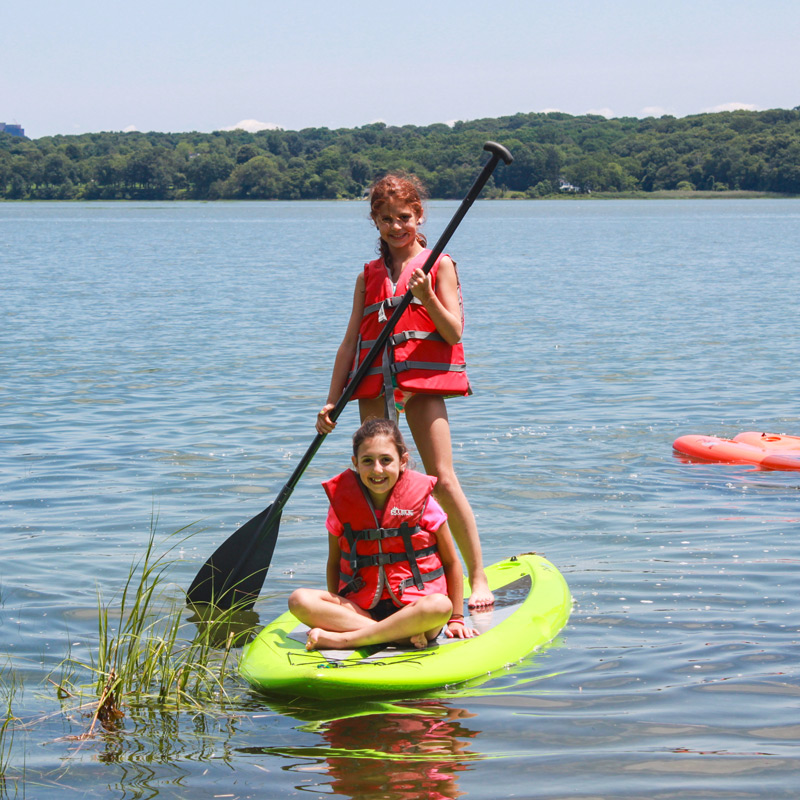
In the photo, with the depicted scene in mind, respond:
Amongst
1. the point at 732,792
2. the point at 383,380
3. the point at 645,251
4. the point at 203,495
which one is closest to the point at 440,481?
the point at 383,380

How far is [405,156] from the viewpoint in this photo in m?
110

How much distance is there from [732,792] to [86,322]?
55.6ft

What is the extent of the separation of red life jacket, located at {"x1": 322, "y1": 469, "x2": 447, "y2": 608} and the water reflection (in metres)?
0.51

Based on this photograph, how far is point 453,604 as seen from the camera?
4.62 meters

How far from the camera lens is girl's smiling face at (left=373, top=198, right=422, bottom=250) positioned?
4859mm

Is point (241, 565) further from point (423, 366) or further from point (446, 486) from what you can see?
point (423, 366)

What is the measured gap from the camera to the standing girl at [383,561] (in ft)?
14.5

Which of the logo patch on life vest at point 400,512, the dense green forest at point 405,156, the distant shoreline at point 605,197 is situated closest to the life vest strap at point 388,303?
the logo patch on life vest at point 400,512

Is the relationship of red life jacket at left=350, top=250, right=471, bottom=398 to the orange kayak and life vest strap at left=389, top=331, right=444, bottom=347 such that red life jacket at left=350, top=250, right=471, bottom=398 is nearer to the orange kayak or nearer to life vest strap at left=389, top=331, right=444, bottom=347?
life vest strap at left=389, top=331, right=444, bottom=347

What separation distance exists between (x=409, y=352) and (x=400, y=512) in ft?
2.57

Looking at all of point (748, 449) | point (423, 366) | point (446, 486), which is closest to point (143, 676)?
point (446, 486)

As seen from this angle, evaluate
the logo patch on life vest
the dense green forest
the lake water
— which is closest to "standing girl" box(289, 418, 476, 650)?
the logo patch on life vest

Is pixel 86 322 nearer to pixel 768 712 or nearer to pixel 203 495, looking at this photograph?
pixel 203 495

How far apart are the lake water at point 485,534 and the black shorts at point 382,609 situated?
16.8 inches
